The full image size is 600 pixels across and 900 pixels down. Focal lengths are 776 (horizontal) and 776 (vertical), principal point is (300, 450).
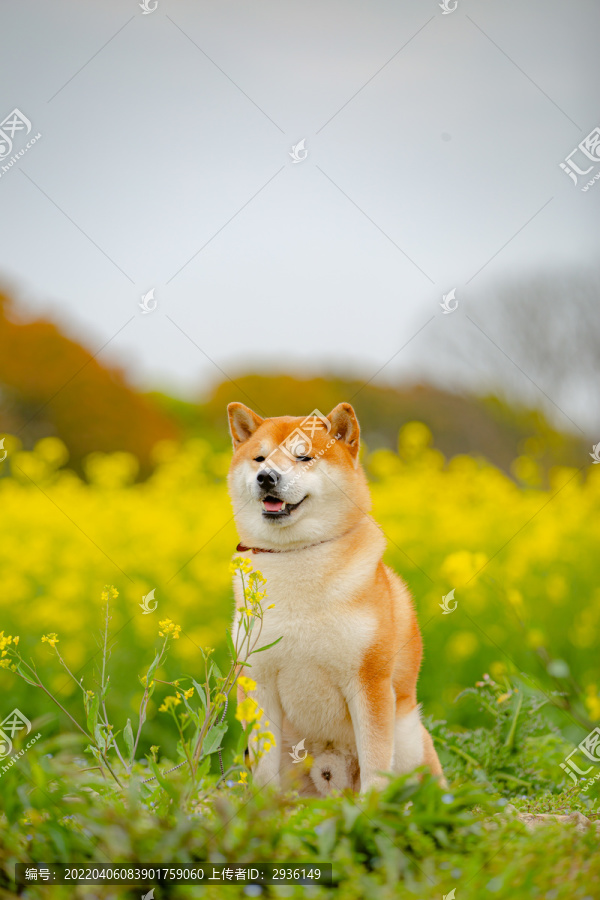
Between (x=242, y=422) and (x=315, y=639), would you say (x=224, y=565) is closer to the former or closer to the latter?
(x=242, y=422)

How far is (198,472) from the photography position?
215 inches

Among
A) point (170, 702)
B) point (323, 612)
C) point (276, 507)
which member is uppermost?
point (276, 507)

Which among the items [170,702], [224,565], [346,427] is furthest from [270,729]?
[224,565]

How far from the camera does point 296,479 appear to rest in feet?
8.05

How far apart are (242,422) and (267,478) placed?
339mm

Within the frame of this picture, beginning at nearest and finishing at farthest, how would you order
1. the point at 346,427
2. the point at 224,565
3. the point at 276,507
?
the point at 276,507
the point at 346,427
the point at 224,565

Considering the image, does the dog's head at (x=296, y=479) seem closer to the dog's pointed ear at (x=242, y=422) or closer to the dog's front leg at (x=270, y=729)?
the dog's pointed ear at (x=242, y=422)

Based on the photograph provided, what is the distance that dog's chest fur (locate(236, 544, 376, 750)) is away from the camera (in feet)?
7.94

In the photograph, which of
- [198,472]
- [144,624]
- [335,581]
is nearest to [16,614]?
[144,624]

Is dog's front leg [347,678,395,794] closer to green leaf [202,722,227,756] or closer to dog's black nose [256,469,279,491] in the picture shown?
green leaf [202,722,227,756]

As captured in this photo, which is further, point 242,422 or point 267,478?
point 242,422

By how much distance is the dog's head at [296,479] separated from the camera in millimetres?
2467

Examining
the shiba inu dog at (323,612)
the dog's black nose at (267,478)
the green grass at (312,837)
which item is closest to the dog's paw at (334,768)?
the shiba inu dog at (323,612)

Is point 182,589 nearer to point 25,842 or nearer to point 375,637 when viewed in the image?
point 375,637
